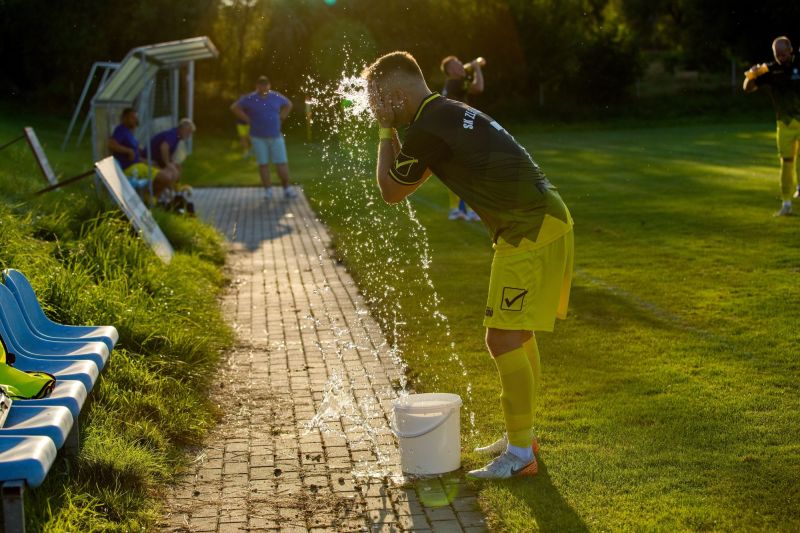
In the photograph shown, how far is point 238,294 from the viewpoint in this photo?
11148 mm

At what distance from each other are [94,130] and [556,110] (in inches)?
1409

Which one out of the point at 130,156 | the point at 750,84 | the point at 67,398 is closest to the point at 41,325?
the point at 67,398

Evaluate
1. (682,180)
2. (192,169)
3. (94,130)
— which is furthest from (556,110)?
(94,130)

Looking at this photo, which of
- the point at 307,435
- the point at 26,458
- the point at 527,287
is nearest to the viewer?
the point at 26,458

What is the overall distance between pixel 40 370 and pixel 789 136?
42.0 ft

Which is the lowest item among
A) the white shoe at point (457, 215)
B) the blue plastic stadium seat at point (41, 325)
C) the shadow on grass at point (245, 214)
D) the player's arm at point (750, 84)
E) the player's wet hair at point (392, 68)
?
the shadow on grass at point (245, 214)

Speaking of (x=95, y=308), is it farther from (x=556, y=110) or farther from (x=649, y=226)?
(x=556, y=110)

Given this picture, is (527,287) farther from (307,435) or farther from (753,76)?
(753,76)

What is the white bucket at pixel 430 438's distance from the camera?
5.42 meters

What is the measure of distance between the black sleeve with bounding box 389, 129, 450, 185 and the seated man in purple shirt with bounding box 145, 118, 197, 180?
38.4 feet

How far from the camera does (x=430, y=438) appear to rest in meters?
5.43

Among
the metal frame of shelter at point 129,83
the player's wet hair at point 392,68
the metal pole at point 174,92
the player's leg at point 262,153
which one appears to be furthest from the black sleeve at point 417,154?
the metal pole at point 174,92

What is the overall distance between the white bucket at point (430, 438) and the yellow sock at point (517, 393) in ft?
0.92

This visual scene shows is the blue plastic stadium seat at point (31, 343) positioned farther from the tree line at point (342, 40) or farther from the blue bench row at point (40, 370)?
the tree line at point (342, 40)
